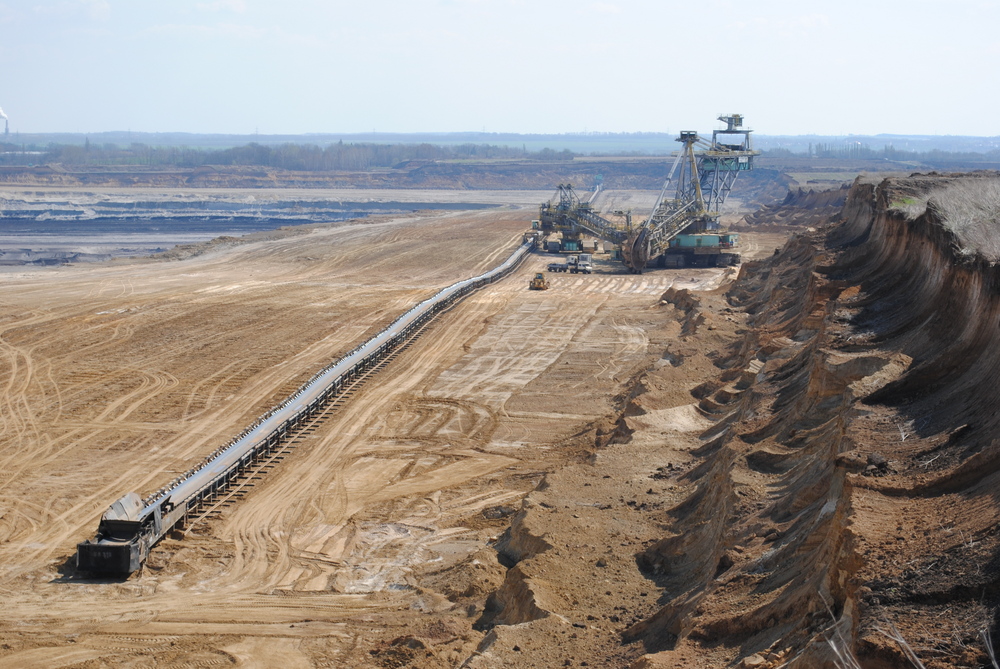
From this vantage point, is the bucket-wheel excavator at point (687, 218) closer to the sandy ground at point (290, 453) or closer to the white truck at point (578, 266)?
the white truck at point (578, 266)

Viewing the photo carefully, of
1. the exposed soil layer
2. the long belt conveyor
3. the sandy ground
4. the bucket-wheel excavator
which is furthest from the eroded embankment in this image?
the exposed soil layer

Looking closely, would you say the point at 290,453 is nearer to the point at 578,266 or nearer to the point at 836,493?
the point at 836,493

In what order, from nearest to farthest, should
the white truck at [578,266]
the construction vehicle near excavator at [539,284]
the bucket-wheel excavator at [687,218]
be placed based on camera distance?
the construction vehicle near excavator at [539,284] → the white truck at [578,266] → the bucket-wheel excavator at [687,218]

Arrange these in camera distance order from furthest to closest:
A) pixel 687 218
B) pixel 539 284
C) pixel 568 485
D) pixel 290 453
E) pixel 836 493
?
pixel 687 218
pixel 539 284
pixel 290 453
pixel 568 485
pixel 836 493

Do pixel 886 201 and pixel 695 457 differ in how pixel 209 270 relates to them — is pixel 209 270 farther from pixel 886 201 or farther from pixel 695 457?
pixel 695 457

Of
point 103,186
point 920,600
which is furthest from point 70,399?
point 103,186

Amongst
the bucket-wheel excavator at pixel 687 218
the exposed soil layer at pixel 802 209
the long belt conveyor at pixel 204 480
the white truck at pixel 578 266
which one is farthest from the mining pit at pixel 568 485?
the exposed soil layer at pixel 802 209

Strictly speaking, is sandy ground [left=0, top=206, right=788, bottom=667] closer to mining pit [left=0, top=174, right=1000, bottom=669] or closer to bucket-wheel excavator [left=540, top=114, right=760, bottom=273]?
mining pit [left=0, top=174, right=1000, bottom=669]

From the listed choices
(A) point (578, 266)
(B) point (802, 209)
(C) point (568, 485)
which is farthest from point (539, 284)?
(B) point (802, 209)
